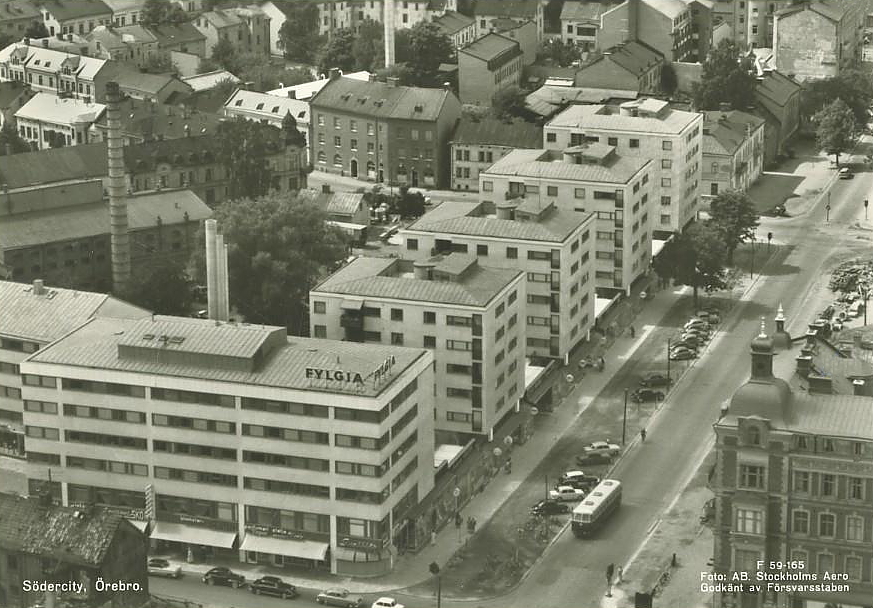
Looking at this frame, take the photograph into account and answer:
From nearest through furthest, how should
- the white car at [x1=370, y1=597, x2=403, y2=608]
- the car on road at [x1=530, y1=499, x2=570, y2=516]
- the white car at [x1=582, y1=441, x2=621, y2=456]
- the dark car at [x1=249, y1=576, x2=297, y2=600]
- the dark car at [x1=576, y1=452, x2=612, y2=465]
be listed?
the white car at [x1=370, y1=597, x2=403, y2=608] < the dark car at [x1=249, y1=576, x2=297, y2=600] < the car on road at [x1=530, y1=499, x2=570, y2=516] < the dark car at [x1=576, y1=452, x2=612, y2=465] < the white car at [x1=582, y1=441, x2=621, y2=456]

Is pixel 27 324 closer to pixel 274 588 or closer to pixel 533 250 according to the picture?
pixel 274 588

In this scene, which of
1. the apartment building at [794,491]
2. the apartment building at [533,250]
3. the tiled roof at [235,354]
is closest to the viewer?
the apartment building at [794,491]

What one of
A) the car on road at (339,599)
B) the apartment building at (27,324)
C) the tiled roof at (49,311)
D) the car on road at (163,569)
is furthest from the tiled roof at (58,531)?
the tiled roof at (49,311)

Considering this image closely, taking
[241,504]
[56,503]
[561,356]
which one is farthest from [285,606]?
[561,356]

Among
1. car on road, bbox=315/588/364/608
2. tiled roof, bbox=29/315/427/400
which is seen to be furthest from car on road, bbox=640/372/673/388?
car on road, bbox=315/588/364/608

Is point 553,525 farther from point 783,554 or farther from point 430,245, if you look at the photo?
point 430,245

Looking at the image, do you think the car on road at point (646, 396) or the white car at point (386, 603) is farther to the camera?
the car on road at point (646, 396)

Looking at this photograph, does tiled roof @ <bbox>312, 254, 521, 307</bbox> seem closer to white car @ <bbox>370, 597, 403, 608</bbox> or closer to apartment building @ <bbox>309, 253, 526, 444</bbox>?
apartment building @ <bbox>309, 253, 526, 444</bbox>

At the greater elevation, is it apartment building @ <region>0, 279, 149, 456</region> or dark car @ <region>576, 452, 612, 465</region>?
apartment building @ <region>0, 279, 149, 456</region>

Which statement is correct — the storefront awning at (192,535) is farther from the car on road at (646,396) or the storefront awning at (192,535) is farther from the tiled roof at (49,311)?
the car on road at (646,396)
